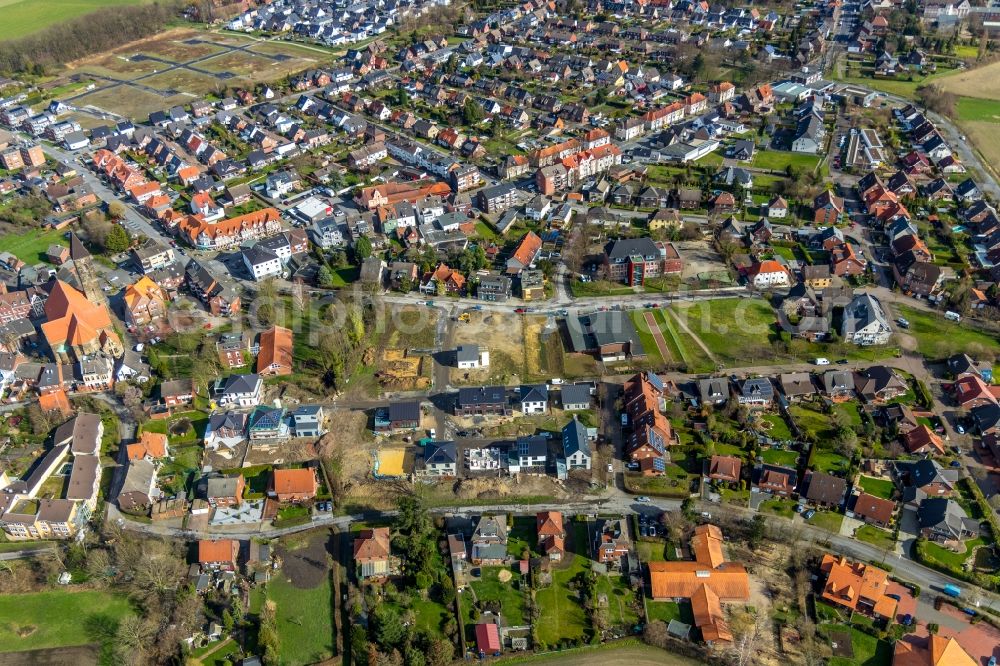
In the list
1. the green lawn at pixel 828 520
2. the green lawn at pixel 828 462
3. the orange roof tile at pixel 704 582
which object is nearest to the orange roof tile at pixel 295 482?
the orange roof tile at pixel 704 582

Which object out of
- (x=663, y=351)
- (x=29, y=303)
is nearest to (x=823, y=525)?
(x=663, y=351)

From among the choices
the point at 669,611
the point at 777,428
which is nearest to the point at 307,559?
the point at 669,611

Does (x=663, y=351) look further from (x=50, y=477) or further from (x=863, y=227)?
(x=50, y=477)

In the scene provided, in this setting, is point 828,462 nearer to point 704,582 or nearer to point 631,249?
point 704,582

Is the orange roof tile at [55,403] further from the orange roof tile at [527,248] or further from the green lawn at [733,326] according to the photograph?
the green lawn at [733,326]

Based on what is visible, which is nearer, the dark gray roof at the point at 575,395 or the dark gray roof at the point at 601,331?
the dark gray roof at the point at 575,395
